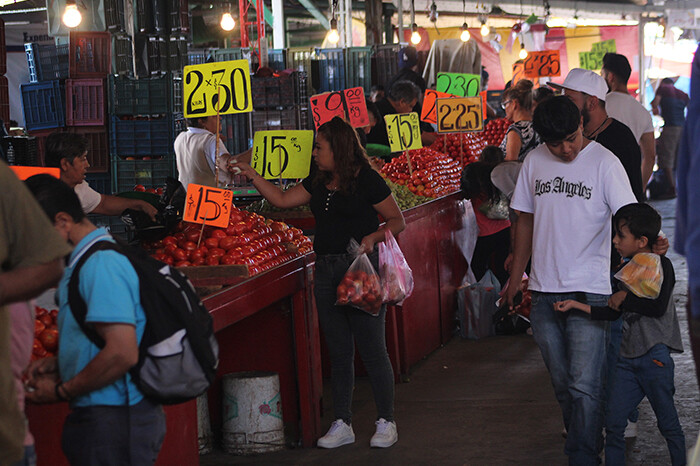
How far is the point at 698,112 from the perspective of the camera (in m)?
2.46

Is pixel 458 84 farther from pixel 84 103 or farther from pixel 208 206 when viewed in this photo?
pixel 208 206

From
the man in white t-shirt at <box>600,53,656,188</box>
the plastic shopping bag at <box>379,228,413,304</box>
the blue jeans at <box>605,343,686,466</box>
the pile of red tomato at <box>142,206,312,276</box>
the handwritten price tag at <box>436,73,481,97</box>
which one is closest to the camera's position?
the blue jeans at <box>605,343,686,466</box>

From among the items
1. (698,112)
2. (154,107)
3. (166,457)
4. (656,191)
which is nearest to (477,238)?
(154,107)

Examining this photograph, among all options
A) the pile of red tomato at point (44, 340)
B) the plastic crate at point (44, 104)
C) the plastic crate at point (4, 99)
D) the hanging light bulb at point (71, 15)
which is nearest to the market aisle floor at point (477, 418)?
the pile of red tomato at point (44, 340)

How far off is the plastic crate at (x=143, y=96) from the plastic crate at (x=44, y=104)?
0.54 meters

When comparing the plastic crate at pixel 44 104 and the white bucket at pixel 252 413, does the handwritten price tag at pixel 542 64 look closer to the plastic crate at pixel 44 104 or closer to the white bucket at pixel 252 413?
the plastic crate at pixel 44 104

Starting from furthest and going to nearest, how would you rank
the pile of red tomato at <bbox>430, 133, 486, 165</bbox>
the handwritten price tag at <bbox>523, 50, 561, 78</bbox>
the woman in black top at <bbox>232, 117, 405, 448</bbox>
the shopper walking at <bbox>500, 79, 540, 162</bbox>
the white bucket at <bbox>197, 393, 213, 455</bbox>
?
the handwritten price tag at <bbox>523, 50, 561, 78</bbox> < the pile of red tomato at <bbox>430, 133, 486, 165</bbox> < the shopper walking at <bbox>500, 79, 540, 162</bbox> < the white bucket at <bbox>197, 393, 213, 455</bbox> < the woman in black top at <bbox>232, 117, 405, 448</bbox>

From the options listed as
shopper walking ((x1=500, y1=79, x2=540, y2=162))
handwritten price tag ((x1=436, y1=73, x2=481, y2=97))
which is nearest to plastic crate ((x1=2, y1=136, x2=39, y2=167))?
shopper walking ((x1=500, y1=79, x2=540, y2=162))

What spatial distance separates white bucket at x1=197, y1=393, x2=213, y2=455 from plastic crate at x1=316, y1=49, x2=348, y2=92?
7937 mm

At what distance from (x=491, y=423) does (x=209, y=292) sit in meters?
2.29

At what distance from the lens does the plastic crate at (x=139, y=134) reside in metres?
9.71

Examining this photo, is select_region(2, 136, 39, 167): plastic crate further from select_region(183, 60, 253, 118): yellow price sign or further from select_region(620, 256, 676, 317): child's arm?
select_region(620, 256, 676, 317): child's arm

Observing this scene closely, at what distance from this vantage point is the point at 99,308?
268 centimetres

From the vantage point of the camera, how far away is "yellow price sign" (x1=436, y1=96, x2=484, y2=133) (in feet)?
30.6
